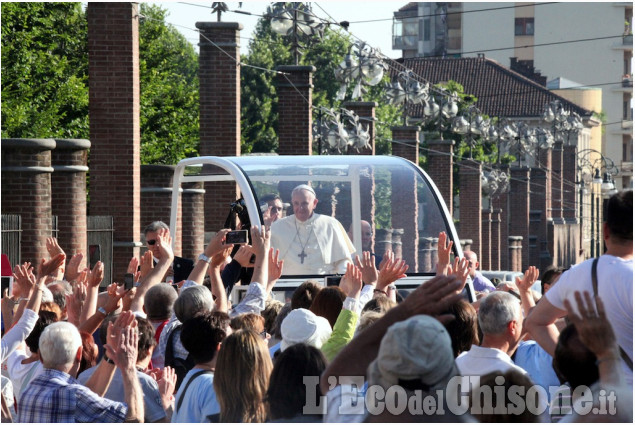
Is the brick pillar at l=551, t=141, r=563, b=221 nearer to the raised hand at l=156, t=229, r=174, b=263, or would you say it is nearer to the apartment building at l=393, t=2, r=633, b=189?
the apartment building at l=393, t=2, r=633, b=189

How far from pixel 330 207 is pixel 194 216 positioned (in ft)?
27.2

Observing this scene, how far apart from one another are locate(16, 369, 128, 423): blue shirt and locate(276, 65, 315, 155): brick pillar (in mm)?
20596

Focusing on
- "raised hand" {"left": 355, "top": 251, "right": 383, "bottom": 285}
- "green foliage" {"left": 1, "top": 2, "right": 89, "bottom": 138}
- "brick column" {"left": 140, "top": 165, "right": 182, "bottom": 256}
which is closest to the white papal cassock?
"raised hand" {"left": 355, "top": 251, "right": 383, "bottom": 285}

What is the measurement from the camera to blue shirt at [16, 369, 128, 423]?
6.06 m

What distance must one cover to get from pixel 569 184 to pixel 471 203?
34.7 metres

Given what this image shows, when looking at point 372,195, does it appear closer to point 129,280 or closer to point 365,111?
point 129,280

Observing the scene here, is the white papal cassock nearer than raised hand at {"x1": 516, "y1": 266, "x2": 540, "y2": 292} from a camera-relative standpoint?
No

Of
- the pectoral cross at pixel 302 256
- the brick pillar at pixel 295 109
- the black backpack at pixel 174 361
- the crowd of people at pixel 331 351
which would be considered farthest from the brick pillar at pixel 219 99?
the black backpack at pixel 174 361

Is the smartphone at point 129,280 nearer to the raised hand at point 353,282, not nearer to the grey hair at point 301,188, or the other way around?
the raised hand at point 353,282

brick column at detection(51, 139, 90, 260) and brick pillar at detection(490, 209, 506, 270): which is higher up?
brick column at detection(51, 139, 90, 260)

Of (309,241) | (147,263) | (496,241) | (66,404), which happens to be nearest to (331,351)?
(66,404)

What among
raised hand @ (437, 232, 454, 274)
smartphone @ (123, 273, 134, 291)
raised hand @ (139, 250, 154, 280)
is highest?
raised hand @ (437, 232, 454, 274)

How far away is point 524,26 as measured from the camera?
114938 millimetres

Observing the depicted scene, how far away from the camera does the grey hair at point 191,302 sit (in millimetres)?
7387
